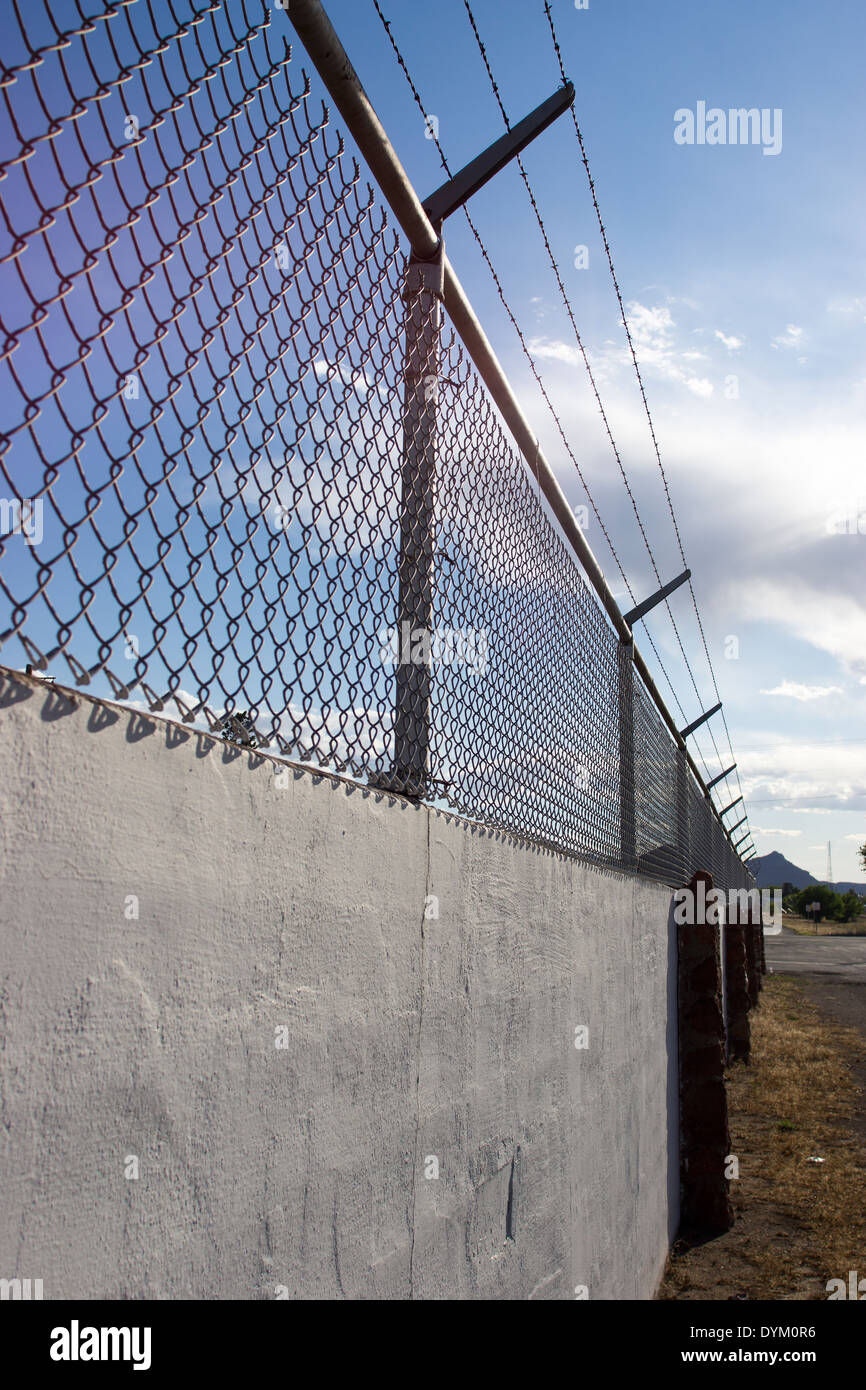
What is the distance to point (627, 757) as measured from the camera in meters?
5.62

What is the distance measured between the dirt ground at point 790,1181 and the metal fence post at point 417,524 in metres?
4.33

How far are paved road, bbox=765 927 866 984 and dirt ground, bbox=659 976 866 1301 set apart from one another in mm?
14485

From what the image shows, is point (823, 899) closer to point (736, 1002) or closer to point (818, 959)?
point (818, 959)

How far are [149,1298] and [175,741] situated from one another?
0.73 metres

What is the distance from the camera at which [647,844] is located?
639 centimetres

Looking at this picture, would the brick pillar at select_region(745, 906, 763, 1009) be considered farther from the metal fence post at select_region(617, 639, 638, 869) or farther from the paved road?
the metal fence post at select_region(617, 639, 638, 869)

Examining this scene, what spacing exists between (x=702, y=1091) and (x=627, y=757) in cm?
260

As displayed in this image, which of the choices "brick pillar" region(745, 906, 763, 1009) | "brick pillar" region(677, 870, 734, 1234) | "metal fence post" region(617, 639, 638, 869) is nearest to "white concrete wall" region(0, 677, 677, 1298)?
"metal fence post" region(617, 639, 638, 869)

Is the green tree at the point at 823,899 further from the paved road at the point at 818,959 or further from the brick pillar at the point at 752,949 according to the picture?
the brick pillar at the point at 752,949

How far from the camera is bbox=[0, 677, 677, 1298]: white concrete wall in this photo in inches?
46.4

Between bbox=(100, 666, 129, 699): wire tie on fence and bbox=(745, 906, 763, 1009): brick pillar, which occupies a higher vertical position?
bbox=(100, 666, 129, 699): wire tie on fence

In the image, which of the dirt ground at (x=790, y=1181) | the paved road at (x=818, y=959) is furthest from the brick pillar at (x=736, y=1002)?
the paved road at (x=818, y=959)

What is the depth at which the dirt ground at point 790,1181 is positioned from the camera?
5543 mm
